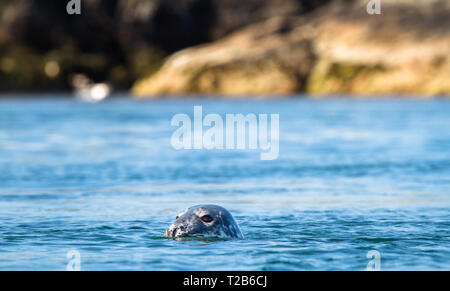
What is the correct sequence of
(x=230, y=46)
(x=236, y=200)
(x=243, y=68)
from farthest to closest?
(x=230, y=46) < (x=243, y=68) < (x=236, y=200)

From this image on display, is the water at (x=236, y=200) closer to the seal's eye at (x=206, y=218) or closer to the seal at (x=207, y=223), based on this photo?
the seal at (x=207, y=223)

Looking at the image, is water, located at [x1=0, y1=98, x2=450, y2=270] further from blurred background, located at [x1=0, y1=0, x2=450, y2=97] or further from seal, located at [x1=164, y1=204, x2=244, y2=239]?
blurred background, located at [x1=0, y1=0, x2=450, y2=97]

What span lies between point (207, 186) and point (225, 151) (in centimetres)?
1210

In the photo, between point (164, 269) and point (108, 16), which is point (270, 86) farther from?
point (164, 269)

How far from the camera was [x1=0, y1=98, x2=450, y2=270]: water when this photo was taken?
15.6 m

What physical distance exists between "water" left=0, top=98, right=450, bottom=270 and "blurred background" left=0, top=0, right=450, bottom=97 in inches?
2094

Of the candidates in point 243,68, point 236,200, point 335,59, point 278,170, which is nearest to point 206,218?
point 236,200

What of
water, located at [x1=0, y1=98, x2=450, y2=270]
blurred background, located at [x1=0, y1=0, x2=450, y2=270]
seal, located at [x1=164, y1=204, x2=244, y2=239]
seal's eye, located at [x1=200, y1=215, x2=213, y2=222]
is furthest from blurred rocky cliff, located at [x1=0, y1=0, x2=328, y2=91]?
seal's eye, located at [x1=200, y1=215, x2=213, y2=222]

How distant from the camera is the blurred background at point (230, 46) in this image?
9625 cm

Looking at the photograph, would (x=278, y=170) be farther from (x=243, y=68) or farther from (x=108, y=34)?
(x=108, y=34)

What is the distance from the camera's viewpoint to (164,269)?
14555 millimetres

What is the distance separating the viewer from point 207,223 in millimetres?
16656

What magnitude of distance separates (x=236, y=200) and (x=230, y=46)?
87529 millimetres

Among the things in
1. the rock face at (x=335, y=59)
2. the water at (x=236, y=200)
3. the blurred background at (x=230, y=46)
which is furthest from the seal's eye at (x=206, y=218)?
the rock face at (x=335, y=59)
